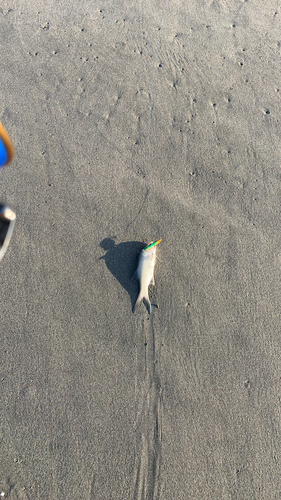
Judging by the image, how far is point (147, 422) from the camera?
3.13 meters

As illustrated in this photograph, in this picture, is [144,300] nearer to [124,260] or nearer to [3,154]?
[124,260]

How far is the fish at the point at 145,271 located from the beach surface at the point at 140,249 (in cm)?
10

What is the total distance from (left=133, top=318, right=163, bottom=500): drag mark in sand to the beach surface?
0.01 meters

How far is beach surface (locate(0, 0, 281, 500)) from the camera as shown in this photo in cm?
308

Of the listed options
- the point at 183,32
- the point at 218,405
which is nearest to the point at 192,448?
the point at 218,405

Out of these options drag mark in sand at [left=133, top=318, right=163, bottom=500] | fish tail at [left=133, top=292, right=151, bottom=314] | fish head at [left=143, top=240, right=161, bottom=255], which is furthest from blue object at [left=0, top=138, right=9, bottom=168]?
drag mark in sand at [left=133, top=318, right=163, bottom=500]

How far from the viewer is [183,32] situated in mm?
4180

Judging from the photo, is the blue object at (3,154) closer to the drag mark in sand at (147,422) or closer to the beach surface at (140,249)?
the beach surface at (140,249)

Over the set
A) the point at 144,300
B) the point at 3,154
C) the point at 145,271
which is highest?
the point at 3,154

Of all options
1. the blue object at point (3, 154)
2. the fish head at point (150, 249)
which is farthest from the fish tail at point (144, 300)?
the blue object at point (3, 154)

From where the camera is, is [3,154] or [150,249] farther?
[150,249]

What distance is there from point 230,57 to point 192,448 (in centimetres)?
490

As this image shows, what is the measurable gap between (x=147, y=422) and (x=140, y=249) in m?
1.88

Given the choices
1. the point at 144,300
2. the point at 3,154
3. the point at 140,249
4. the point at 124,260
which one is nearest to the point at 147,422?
the point at 144,300
